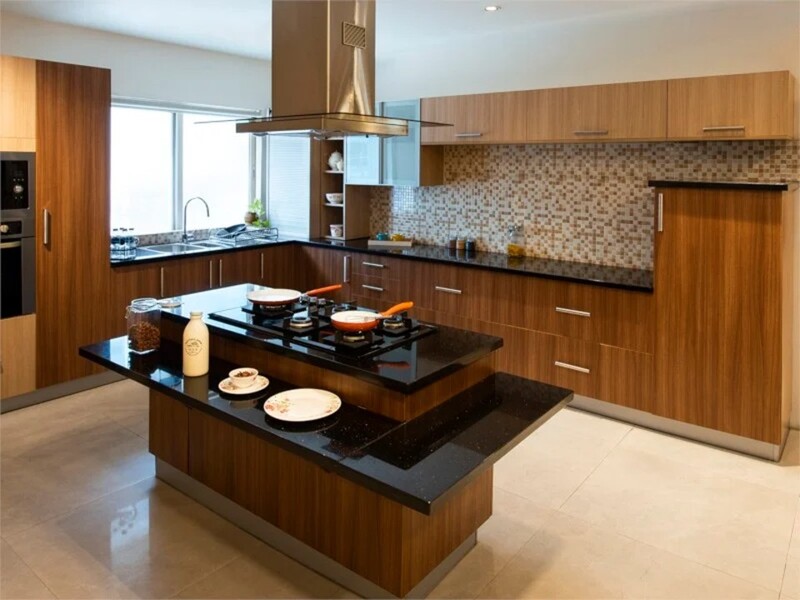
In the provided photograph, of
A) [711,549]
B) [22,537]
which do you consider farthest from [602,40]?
[22,537]

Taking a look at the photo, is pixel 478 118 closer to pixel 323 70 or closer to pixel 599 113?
pixel 599 113

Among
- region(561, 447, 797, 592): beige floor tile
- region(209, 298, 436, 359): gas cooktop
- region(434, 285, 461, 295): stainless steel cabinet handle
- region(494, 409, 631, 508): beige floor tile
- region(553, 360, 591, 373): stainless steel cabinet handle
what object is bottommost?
region(561, 447, 797, 592): beige floor tile

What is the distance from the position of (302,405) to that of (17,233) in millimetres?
2655

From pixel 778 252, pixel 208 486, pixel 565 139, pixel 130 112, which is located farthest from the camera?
pixel 130 112

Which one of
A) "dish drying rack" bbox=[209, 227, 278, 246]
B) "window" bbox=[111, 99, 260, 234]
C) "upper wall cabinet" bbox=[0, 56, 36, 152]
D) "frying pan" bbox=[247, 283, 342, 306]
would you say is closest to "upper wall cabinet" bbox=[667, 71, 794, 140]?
"frying pan" bbox=[247, 283, 342, 306]

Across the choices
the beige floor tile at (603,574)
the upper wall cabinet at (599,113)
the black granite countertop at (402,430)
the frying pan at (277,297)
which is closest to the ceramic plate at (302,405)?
the black granite countertop at (402,430)

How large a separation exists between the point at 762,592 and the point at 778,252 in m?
1.67

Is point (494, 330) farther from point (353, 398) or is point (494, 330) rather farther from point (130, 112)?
point (130, 112)

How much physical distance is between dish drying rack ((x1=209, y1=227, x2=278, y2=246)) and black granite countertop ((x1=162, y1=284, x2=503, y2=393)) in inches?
110

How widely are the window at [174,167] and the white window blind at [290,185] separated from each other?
0.98 ft

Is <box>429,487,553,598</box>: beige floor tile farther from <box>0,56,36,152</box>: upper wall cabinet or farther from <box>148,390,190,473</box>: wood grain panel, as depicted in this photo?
<box>0,56,36,152</box>: upper wall cabinet

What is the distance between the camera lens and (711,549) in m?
2.61

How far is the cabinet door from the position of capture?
384cm

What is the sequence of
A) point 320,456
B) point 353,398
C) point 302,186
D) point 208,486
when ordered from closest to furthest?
point 320,456
point 353,398
point 208,486
point 302,186
